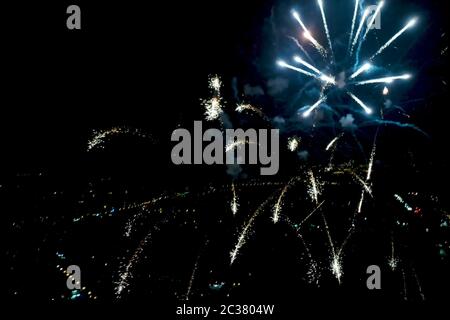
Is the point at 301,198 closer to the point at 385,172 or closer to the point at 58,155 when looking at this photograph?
the point at 385,172

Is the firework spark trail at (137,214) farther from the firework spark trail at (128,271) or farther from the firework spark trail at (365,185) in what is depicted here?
the firework spark trail at (365,185)

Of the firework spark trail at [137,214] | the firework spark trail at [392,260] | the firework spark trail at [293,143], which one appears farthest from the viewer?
the firework spark trail at [293,143]

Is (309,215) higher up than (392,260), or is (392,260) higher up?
(309,215)

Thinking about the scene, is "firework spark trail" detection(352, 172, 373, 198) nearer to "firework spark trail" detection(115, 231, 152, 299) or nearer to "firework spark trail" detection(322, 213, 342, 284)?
"firework spark trail" detection(322, 213, 342, 284)

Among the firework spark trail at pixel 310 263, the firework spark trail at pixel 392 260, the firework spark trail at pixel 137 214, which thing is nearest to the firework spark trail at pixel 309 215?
the firework spark trail at pixel 310 263

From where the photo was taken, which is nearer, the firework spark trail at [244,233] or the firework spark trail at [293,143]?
the firework spark trail at [244,233]

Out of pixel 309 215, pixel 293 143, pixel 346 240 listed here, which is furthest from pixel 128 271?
pixel 293 143

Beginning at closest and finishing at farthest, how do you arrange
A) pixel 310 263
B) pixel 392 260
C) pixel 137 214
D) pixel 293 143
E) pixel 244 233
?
1. pixel 392 260
2. pixel 310 263
3. pixel 244 233
4. pixel 137 214
5. pixel 293 143

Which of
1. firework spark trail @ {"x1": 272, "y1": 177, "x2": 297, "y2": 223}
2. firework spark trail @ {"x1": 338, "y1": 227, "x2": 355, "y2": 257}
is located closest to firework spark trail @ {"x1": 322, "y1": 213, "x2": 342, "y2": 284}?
firework spark trail @ {"x1": 338, "y1": 227, "x2": 355, "y2": 257}

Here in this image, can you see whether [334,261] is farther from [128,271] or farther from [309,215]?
[128,271]
